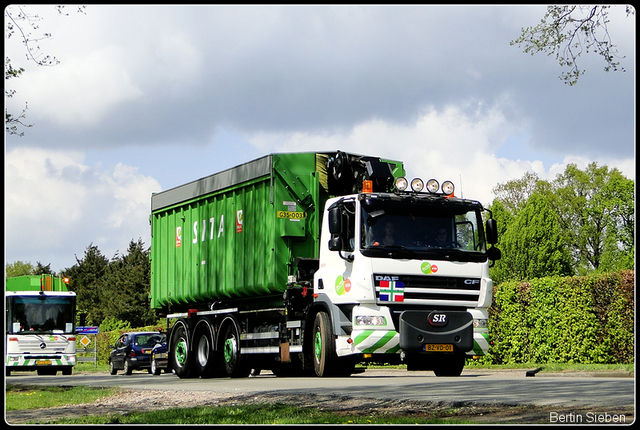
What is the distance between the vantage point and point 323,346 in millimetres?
15312

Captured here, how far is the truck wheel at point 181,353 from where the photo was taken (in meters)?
20.4

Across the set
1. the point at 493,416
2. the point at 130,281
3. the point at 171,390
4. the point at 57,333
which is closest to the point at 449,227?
the point at 171,390

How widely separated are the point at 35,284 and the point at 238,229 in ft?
52.7

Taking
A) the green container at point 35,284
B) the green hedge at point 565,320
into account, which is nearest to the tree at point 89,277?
the green container at point 35,284

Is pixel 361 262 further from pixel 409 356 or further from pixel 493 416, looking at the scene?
pixel 493 416

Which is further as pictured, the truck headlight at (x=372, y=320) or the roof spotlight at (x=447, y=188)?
the roof spotlight at (x=447, y=188)

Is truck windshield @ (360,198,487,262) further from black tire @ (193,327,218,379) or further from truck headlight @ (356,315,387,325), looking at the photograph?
black tire @ (193,327,218,379)

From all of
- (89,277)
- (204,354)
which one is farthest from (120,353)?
(89,277)

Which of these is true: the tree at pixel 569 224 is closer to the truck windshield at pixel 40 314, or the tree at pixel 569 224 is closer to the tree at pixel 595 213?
the tree at pixel 595 213

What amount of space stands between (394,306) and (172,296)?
8604 millimetres

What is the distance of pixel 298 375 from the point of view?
776 inches

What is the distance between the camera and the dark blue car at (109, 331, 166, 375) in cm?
3106

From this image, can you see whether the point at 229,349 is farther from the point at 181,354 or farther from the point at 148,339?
the point at 148,339

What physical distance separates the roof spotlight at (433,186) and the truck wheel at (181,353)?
779 cm
